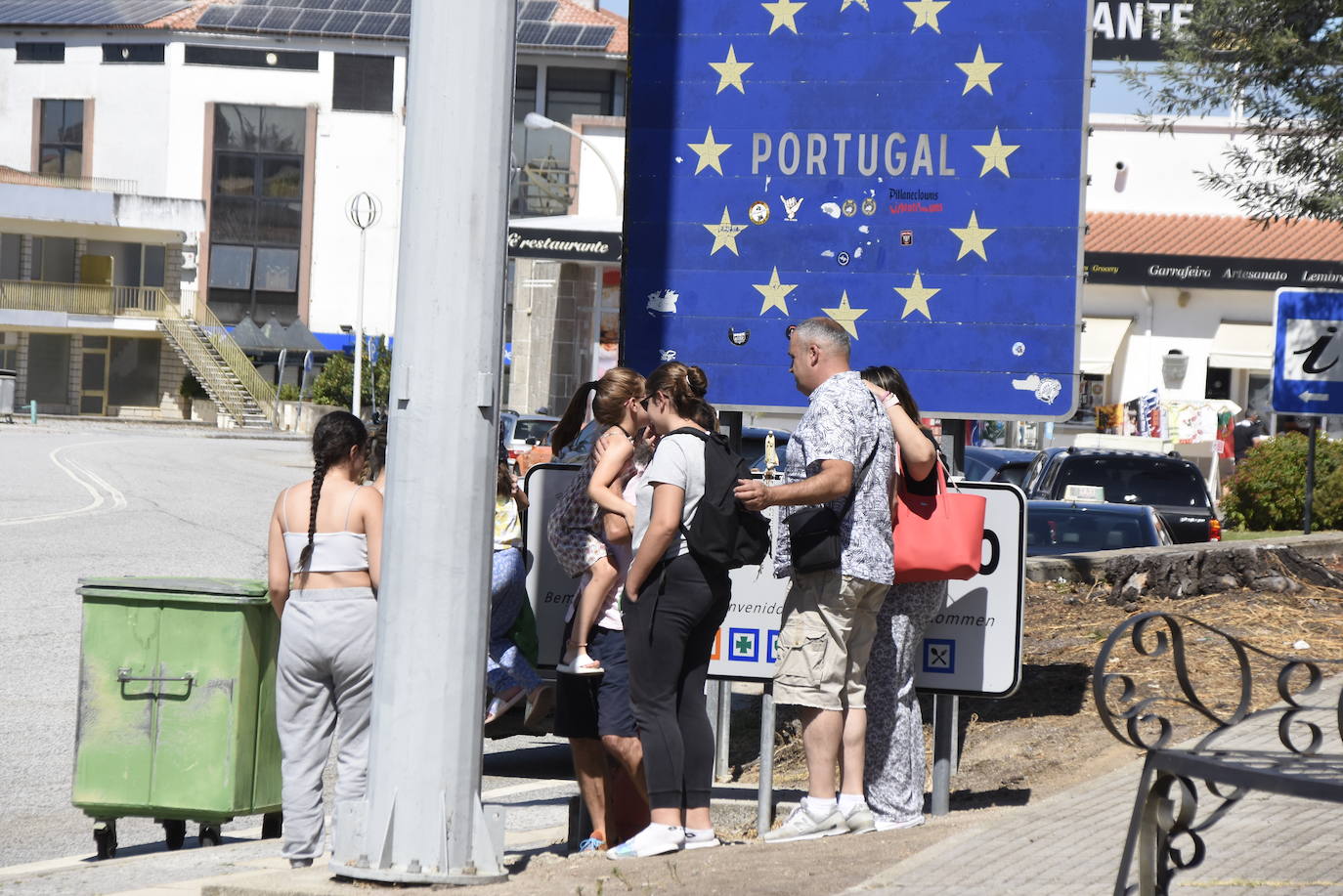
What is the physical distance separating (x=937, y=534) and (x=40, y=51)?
72070 millimetres

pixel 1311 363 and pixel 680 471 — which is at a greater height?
pixel 1311 363

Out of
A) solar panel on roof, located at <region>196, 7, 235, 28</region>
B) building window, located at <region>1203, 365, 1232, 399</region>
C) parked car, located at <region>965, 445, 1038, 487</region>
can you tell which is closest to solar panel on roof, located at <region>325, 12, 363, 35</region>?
solar panel on roof, located at <region>196, 7, 235, 28</region>

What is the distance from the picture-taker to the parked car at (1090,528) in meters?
14.6

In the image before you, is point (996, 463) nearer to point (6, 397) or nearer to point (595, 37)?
point (6, 397)

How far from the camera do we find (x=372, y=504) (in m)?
6.26

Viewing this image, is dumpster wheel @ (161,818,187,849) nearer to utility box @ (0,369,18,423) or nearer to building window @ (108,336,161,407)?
utility box @ (0,369,18,423)

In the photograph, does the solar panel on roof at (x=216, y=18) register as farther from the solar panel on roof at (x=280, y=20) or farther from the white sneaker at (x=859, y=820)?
the white sneaker at (x=859, y=820)

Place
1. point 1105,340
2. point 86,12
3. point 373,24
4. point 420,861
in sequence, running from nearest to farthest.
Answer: point 420,861
point 1105,340
point 373,24
point 86,12

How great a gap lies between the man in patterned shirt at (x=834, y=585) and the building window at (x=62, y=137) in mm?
70053

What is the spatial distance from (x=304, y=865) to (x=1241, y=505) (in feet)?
62.2

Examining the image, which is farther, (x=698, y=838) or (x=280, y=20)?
(x=280, y=20)

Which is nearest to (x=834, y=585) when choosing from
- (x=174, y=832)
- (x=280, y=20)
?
(x=174, y=832)

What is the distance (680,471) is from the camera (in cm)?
600

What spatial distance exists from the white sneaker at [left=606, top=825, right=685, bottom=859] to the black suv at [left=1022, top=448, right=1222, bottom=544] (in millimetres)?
12317
